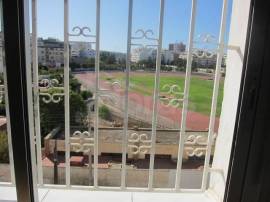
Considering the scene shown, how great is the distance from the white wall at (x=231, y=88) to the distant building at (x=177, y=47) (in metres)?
0.24

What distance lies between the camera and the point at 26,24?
1.06 metres

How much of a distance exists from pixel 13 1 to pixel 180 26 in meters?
0.76

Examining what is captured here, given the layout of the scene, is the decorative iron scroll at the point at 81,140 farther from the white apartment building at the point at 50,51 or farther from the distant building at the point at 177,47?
the distant building at the point at 177,47

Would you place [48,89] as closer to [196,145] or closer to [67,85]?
[67,85]

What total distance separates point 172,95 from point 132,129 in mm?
301

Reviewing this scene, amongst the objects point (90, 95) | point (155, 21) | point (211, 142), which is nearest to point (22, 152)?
point (90, 95)

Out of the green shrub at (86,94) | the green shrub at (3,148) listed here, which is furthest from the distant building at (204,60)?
the green shrub at (3,148)

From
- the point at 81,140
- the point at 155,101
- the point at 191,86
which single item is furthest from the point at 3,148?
the point at 191,86

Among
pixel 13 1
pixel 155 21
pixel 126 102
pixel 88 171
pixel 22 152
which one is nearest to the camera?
pixel 13 1

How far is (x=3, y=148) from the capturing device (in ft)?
4.75

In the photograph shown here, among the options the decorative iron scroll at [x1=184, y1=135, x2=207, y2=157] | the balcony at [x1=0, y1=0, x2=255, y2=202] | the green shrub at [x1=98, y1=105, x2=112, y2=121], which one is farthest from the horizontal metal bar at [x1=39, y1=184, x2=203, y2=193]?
the green shrub at [x1=98, y1=105, x2=112, y2=121]

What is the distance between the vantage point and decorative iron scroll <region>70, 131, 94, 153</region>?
1417 mm

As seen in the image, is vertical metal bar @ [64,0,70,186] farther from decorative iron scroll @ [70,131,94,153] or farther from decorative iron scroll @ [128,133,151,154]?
decorative iron scroll @ [128,133,151,154]

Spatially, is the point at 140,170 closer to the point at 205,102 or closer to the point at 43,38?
the point at 205,102
